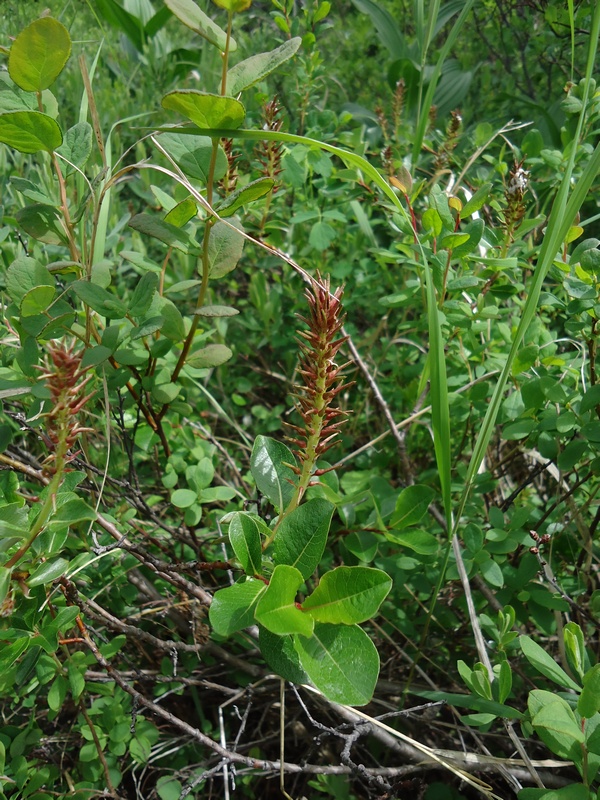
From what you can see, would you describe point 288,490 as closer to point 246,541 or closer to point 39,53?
point 246,541

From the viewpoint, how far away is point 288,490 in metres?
0.81

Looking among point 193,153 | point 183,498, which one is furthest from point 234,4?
point 183,498

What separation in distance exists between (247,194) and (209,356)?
28 centimetres

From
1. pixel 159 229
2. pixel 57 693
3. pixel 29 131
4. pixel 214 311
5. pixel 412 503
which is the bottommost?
pixel 57 693

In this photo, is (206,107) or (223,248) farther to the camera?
(223,248)

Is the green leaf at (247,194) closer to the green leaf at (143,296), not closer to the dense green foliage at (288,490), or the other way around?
the dense green foliage at (288,490)

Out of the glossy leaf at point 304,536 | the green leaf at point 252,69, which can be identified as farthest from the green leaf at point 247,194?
the glossy leaf at point 304,536

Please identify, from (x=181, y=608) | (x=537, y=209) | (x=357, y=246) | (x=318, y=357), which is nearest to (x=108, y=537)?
(x=181, y=608)

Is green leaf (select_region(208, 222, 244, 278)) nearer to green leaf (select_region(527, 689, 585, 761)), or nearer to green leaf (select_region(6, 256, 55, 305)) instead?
green leaf (select_region(6, 256, 55, 305))

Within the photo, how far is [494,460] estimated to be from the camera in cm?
129

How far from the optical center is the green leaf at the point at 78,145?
36.4 inches

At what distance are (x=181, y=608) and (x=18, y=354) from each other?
1.64 ft

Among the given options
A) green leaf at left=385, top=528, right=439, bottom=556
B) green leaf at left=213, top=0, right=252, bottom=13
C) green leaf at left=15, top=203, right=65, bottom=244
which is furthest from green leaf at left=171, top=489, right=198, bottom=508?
green leaf at left=213, top=0, right=252, bottom=13

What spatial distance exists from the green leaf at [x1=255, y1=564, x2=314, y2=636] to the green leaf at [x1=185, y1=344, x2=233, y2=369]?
1.35 ft
